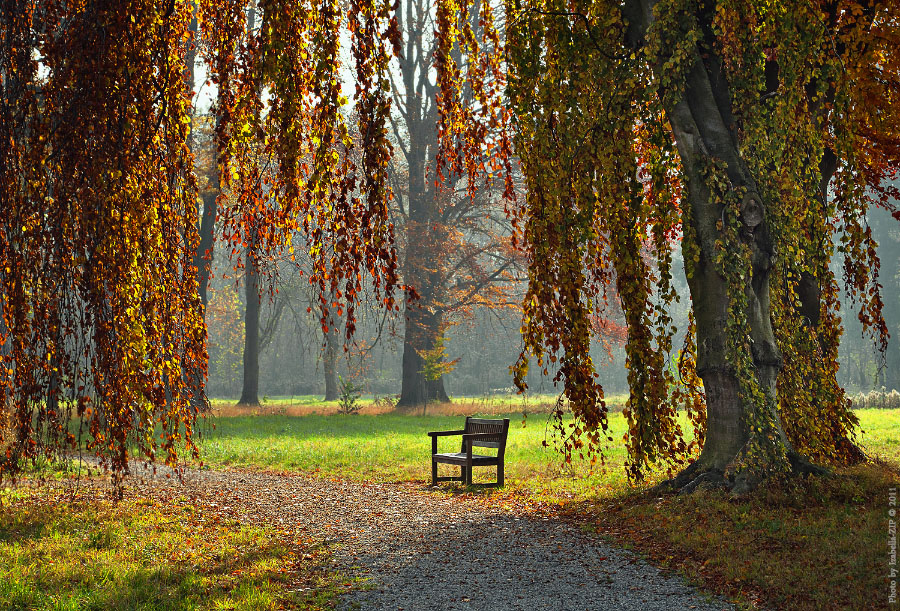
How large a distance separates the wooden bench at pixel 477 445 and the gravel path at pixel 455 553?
0.61 meters

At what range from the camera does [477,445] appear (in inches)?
394

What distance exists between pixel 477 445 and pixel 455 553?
4.00 m

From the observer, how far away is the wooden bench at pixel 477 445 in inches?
385

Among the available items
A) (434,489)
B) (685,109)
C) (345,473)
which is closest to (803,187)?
(685,109)

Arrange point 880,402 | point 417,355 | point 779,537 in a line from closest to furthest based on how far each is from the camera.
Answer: point 779,537
point 417,355
point 880,402

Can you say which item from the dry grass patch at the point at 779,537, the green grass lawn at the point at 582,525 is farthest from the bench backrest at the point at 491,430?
the dry grass patch at the point at 779,537

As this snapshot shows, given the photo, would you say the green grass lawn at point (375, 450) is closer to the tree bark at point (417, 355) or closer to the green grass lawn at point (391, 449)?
the green grass lawn at point (391, 449)

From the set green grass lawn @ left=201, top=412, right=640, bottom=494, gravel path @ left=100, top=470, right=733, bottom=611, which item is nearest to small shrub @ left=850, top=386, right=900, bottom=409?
green grass lawn @ left=201, top=412, right=640, bottom=494

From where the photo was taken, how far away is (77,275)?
476 centimetres

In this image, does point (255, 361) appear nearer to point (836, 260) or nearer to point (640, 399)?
point (640, 399)

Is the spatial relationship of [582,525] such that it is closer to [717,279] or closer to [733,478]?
[733,478]

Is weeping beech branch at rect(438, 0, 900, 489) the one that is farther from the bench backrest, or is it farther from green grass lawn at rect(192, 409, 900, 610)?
the bench backrest

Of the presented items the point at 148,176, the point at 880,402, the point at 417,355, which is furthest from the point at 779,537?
the point at 880,402

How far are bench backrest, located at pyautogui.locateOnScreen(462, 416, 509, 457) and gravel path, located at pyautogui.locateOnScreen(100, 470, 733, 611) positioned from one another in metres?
0.93
